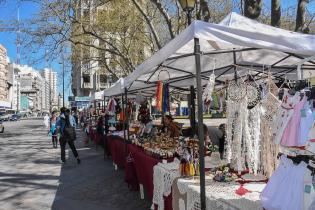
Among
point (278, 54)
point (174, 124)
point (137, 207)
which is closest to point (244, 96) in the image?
point (278, 54)

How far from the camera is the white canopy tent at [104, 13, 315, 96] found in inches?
153

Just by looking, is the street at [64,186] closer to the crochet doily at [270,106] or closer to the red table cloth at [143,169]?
the red table cloth at [143,169]

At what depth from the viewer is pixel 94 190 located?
892 cm

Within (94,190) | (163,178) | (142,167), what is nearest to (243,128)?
(163,178)

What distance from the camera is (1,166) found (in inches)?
513

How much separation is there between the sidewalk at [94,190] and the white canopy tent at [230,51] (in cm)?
233

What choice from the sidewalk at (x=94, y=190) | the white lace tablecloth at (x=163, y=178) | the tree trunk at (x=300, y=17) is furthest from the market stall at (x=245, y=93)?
the tree trunk at (x=300, y=17)

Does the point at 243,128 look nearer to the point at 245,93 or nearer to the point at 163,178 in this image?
the point at 245,93

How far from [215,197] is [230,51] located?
3080 millimetres

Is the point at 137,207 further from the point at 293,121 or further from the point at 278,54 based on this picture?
the point at 293,121

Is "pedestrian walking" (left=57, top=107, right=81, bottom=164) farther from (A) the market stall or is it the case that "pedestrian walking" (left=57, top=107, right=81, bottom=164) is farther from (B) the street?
(A) the market stall

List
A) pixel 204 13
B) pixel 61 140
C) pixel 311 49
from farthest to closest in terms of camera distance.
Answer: pixel 61 140 → pixel 204 13 → pixel 311 49

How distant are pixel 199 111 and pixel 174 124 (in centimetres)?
545

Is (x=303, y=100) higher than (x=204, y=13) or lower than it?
lower
